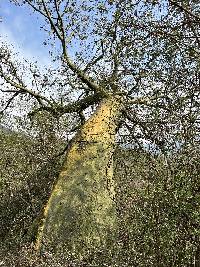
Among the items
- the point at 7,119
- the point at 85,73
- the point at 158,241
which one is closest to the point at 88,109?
the point at 85,73

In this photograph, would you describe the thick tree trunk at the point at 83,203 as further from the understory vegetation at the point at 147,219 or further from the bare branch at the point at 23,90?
the bare branch at the point at 23,90

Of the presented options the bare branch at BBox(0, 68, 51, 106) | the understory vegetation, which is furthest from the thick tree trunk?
the bare branch at BBox(0, 68, 51, 106)

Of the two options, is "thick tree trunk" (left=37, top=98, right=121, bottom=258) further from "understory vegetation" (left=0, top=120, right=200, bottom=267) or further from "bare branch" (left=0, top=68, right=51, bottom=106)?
"bare branch" (left=0, top=68, right=51, bottom=106)

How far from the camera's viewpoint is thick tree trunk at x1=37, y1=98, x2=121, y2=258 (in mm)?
11008

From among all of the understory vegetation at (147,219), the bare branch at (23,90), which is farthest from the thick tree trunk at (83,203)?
the bare branch at (23,90)

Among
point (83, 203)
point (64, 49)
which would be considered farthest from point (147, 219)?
point (64, 49)

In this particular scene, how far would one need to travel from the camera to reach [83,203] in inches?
444

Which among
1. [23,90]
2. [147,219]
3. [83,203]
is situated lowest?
[147,219]

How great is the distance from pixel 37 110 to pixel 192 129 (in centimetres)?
951

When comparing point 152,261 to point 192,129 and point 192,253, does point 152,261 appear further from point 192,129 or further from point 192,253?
point 192,129

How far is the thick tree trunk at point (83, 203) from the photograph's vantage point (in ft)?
36.1

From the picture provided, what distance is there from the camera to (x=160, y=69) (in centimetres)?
664

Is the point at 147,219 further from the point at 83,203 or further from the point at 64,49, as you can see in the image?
the point at 64,49

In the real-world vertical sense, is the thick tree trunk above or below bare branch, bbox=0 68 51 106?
below
